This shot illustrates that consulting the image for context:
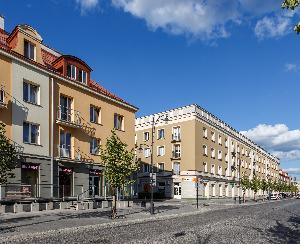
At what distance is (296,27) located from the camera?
7.76 meters

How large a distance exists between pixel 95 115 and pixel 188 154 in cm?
2610

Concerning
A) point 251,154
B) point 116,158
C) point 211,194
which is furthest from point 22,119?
point 251,154

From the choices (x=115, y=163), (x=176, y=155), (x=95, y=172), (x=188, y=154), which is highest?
(x=115, y=163)

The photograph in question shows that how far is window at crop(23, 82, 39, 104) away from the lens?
2786 cm

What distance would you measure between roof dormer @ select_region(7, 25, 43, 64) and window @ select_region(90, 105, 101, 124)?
22.8 feet

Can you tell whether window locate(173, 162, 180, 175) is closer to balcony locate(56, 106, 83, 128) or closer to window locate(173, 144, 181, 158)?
window locate(173, 144, 181, 158)

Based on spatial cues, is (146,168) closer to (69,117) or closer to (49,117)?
(69,117)

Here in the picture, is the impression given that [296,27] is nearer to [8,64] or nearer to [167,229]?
[167,229]

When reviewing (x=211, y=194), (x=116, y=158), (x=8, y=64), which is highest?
(x=8, y=64)

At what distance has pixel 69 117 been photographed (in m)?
31.7

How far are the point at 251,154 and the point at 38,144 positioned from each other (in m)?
71.2

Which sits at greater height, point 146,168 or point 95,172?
point 95,172

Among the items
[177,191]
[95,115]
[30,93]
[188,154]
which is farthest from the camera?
[177,191]

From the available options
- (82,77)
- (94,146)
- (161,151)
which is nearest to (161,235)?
(94,146)
